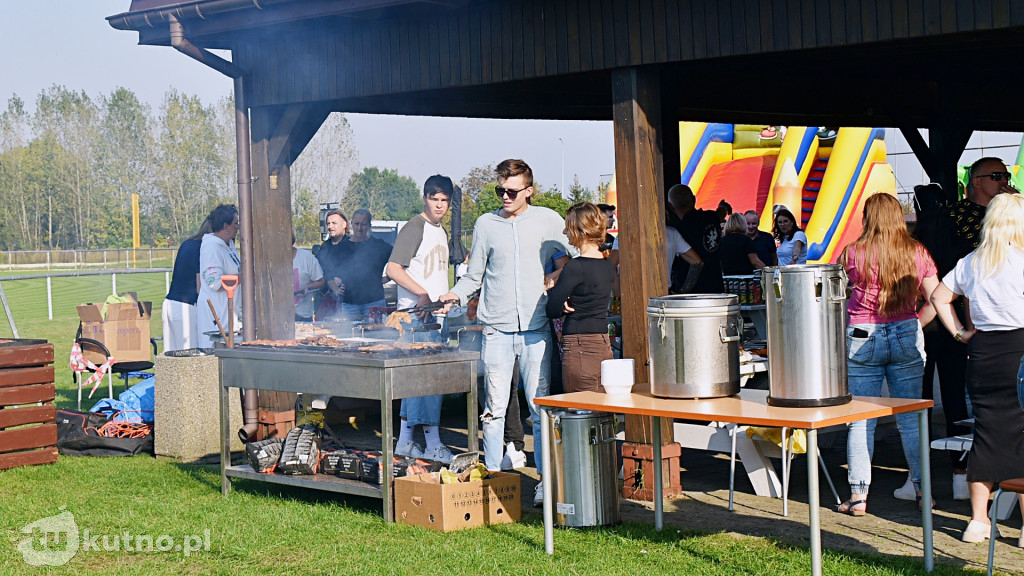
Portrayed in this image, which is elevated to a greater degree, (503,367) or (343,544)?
(503,367)

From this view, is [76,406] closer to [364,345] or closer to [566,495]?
[364,345]

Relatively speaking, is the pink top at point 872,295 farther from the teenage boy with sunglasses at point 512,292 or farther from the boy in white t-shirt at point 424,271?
the boy in white t-shirt at point 424,271

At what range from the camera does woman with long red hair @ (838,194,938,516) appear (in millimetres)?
5926

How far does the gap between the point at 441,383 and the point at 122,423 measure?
13.1 ft

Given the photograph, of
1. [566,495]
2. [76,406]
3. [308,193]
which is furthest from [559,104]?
[308,193]

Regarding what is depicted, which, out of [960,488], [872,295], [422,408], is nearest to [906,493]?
[960,488]

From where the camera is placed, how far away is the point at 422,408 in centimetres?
802

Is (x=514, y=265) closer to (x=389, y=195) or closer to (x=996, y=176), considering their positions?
(x=996, y=176)

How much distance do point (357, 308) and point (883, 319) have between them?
545 centimetres

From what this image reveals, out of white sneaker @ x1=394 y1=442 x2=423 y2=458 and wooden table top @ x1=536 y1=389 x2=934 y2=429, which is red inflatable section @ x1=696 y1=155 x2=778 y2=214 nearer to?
white sneaker @ x1=394 y1=442 x2=423 y2=458

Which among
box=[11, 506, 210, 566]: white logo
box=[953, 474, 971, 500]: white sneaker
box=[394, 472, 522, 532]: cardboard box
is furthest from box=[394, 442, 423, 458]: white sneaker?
box=[953, 474, 971, 500]: white sneaker

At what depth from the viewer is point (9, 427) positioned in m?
8.42

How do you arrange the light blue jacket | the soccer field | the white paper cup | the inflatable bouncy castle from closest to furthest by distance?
the white paper cup
the light blue jacket
the soccer field
the inflatable bouncy castle

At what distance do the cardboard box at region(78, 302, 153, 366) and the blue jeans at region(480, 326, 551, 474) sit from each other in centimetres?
620
